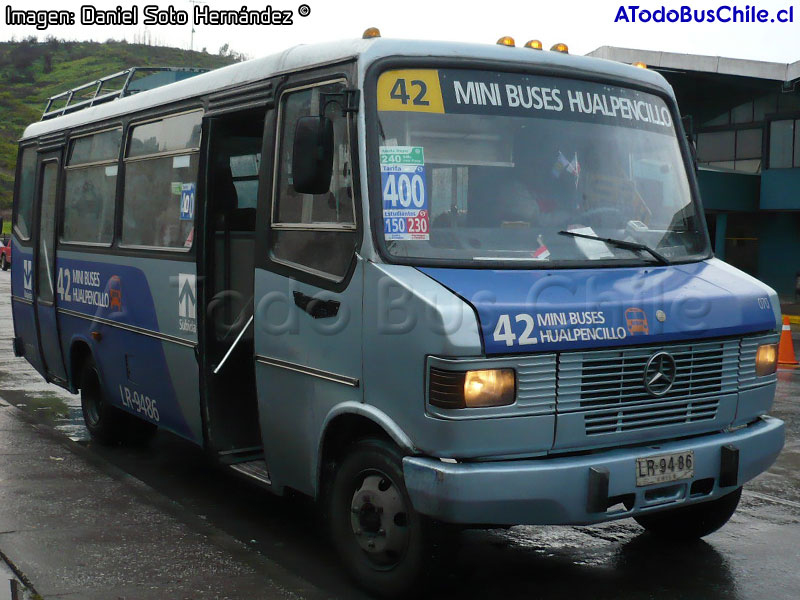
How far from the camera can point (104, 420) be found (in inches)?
328

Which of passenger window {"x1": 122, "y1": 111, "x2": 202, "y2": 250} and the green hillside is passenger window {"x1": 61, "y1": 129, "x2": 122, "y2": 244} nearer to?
passenger window {"x1": 122, "y1": 111, "x2": 202, "y2": 250}

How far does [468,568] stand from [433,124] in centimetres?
228

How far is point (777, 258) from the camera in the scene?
30.5 m

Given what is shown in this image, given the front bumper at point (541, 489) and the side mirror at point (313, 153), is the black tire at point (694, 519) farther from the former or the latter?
the side mirror at point (313, 153)

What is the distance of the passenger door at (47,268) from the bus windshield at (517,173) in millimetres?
5203

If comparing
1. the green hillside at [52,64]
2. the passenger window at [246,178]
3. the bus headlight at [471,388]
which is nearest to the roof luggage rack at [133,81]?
the passenger window at [246,178]

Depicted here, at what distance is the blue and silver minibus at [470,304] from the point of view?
4359 millimetres

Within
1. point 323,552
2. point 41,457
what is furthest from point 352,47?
point 41,457

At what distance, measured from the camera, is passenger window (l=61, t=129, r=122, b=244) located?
797 centimetres

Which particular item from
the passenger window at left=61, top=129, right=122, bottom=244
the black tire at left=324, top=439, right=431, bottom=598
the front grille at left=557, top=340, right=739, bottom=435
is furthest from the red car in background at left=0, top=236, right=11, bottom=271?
the front grille at left=557, top=340, right=739, bottom=435

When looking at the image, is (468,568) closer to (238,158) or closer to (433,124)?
(433,124)

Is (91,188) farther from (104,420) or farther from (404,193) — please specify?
(404,193)

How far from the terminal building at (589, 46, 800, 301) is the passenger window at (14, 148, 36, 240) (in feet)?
65.5

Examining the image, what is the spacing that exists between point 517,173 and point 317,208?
1.01m
